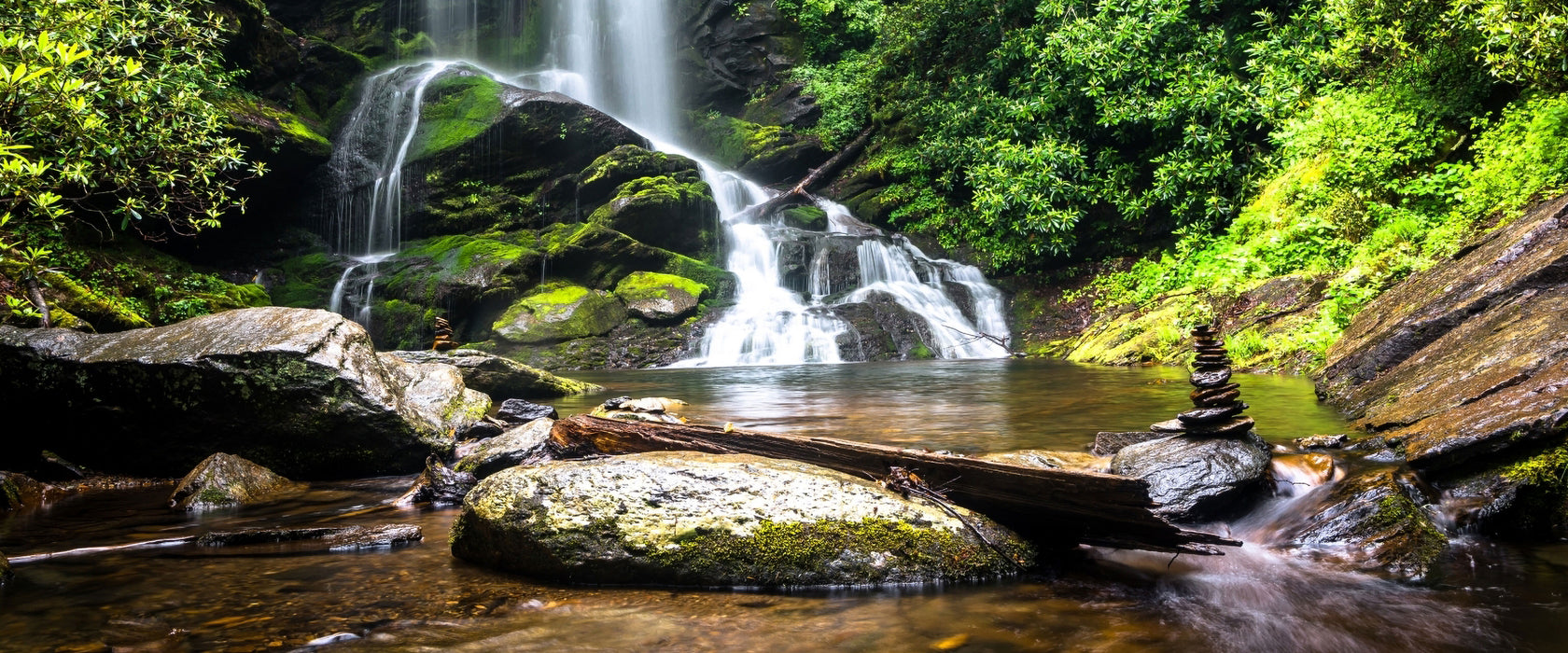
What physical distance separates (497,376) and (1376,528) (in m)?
9.59

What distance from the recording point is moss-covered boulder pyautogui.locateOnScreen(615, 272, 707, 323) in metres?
18.5

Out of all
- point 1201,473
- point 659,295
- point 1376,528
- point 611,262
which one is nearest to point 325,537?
point 1201,473

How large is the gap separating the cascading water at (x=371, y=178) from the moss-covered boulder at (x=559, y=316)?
16.0 feet

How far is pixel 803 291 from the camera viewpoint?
67.2 feet

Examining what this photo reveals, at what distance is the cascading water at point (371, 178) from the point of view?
2162cm

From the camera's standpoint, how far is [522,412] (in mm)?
7586

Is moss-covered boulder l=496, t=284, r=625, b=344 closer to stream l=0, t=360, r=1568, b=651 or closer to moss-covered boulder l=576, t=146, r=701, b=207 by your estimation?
moss-covered boulder l=576, t=146, r=701, b=207

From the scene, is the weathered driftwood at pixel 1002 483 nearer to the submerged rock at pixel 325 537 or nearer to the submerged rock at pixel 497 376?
the submerged rock at pixel 325 537

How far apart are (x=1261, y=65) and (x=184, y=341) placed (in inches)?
723

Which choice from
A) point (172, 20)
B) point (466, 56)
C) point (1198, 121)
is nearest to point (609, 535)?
point (172, 20)

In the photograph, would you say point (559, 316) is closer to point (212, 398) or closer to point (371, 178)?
point (371, 178)

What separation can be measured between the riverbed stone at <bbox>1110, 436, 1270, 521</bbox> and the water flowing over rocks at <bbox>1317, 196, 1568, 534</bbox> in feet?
2.48

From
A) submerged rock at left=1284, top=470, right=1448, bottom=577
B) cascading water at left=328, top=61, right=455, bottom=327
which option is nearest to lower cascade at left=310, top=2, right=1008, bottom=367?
cascading water at left=328, top=61, right=455, bottom=327

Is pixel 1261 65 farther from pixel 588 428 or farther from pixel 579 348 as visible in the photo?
pixel 588 428
